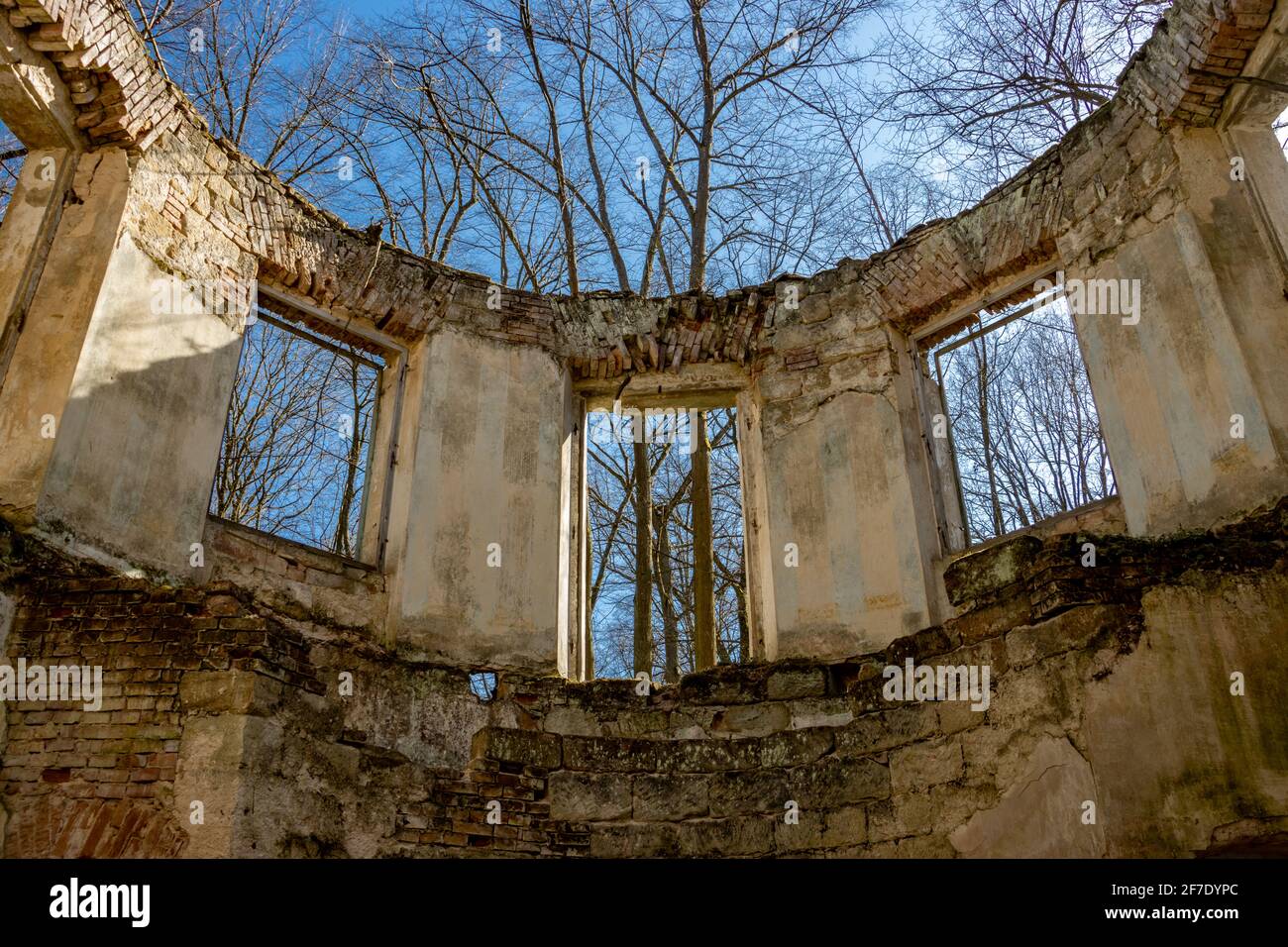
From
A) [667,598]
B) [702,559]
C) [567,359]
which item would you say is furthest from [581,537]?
[667,598]

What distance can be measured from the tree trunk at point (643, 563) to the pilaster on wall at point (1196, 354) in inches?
230

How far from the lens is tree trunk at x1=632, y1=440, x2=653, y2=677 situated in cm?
1187

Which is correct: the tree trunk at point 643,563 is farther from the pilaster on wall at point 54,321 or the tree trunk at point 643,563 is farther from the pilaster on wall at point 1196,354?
the pilaster on wall at point 54,321

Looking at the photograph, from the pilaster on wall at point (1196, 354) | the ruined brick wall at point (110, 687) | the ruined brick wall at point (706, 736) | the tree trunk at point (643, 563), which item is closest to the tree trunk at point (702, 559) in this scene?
the tree trunk at point (643, 563)

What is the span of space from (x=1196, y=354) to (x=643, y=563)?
6.70 meters

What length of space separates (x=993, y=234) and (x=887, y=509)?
7.03 feet

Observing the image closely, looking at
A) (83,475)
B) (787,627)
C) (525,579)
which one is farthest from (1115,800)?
(83,475)

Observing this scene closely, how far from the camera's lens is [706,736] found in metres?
6.71

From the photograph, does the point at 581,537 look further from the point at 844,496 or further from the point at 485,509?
the point at 844,496

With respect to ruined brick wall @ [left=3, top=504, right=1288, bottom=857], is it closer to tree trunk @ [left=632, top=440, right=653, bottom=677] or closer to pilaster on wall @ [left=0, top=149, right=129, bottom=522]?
pilaster on wall @ [left=0, top=149, right=129, bottom=522]

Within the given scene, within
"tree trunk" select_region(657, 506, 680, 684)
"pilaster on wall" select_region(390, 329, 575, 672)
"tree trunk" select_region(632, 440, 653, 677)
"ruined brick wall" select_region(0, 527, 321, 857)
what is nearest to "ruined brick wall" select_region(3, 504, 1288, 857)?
"ruined brick wall" select_region(0, 527, 321, 857)

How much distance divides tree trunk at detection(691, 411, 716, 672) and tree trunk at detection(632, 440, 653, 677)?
27.3 inches

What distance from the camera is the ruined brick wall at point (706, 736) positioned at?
15.6 ft

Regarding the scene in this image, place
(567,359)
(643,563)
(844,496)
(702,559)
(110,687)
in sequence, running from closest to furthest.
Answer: (110,687) < (844,496) < (567,359) < (702,559) < (643,563)
